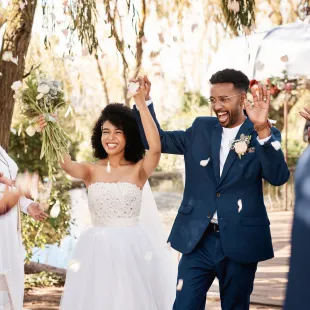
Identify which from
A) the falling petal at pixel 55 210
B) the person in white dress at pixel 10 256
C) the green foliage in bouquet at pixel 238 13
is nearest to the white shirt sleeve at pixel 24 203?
the person in white dress at pixel 10 256

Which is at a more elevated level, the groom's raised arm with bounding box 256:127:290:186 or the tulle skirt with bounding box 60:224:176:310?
the groom's raised arm with bounding box 256:127:290:186

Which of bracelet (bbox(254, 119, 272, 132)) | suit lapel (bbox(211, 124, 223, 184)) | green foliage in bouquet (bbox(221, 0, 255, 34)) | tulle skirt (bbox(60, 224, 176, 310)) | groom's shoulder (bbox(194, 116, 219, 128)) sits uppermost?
green foliage in bouquet (bbox(221, 0, 255, 34))

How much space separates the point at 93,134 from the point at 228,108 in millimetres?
1129

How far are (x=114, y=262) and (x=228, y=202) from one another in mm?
963

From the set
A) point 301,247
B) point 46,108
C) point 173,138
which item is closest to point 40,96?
point 46,108

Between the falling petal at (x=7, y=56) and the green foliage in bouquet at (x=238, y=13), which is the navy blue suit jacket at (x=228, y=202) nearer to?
the green foliage in bouquet at (x=238, y=13)

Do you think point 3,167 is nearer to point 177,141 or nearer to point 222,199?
point 177,141

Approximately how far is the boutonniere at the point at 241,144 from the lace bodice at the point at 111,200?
2.82ft

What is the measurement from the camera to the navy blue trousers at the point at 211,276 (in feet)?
13.8

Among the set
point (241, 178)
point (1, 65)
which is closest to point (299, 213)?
point (241, 178)

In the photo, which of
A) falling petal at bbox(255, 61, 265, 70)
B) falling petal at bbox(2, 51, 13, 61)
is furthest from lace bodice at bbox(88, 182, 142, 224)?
falling petal at bbox(255, 61, 265, 70)

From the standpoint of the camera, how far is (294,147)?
1653cm

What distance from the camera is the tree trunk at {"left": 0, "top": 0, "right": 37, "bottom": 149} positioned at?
249 inches

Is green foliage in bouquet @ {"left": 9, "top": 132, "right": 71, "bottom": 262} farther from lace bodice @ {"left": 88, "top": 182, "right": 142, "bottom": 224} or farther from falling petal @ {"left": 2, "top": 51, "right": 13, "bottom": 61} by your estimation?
lace bodice @ {"left": 88, "top": 182, "right": 142, "bottom": 224}
